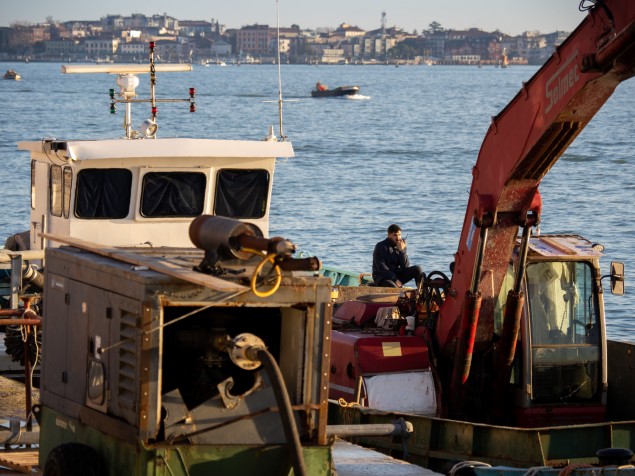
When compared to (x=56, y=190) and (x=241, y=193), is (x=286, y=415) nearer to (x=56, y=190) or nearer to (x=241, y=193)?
(x=241, y=193)

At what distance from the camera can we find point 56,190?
1688 cm

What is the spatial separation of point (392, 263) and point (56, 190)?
17.1 ft

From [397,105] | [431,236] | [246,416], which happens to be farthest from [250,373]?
[397,105]

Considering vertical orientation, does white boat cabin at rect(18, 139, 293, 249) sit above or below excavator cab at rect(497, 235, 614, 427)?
above

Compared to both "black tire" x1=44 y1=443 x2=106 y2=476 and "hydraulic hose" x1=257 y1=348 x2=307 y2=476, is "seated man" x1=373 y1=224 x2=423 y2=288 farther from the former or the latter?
"hydraulic hose" x1=257 y1=348 x2=307 y2=476

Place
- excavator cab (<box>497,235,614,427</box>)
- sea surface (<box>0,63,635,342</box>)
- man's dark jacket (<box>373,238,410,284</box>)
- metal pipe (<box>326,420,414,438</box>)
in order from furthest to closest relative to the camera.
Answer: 1. sea surface (<box>0,63,635,342</box>)
2. man's dark jacket (<box>373,238,410,284</box>)
3. excavator cab (<box>497,235,614,427</box>)
4. metal pipe (<box>326,420,414,438</box>)

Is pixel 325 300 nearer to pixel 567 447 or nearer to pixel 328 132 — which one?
pixel 567 447

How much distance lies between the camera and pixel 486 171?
13.6 metres

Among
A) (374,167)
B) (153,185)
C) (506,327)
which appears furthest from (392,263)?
(374,167)

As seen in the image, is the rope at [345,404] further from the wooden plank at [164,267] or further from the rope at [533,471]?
the wooden plank at [164,267]

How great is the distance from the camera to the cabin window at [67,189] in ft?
54.1

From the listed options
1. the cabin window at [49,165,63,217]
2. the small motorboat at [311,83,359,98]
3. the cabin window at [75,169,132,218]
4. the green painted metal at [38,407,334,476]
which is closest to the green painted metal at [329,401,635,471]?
the green painted metal at [38,407,334,476]

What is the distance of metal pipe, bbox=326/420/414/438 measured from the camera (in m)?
11.0

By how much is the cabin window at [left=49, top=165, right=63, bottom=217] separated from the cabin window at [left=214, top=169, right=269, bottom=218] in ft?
6.05
